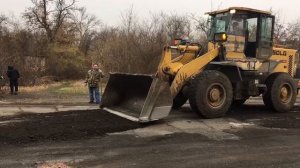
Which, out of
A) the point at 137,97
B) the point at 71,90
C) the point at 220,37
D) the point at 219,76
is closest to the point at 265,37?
the point at 220,37

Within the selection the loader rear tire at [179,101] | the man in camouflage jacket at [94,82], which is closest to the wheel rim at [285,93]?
the loader rear tire at [179,101]

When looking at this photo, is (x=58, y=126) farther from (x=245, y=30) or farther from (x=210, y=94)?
(x=245, y=30)

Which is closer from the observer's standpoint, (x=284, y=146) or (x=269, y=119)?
(x=284, y=146)

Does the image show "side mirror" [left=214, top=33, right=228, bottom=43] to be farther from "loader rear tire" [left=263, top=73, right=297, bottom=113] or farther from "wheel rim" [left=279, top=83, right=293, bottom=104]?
"wheel rim" [left=279, top=83, right=293, bottom=104]

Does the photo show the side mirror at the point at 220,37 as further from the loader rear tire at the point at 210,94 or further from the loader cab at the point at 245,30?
the loader rear tire at the point at 210,94

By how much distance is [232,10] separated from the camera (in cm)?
1244

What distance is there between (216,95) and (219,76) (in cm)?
49

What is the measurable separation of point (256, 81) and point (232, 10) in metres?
2.09

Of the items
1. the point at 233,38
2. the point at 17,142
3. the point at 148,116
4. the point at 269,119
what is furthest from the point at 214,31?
the point at 17,142

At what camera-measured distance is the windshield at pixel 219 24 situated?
12573mm

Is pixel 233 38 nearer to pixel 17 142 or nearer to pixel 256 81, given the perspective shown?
pixel 256 81

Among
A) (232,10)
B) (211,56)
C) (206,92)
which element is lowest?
(206,92)

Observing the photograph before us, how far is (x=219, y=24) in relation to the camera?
12.8 metres

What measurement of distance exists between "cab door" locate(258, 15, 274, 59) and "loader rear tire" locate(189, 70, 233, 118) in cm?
191
